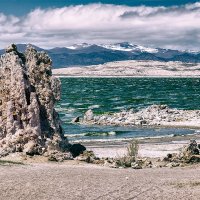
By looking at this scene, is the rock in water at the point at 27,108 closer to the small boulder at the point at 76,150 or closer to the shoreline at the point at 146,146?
the small boulder at the point at 76,150

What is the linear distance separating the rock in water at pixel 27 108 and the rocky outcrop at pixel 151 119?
43239mm

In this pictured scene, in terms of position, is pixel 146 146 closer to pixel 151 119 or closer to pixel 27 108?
pixel 27 108

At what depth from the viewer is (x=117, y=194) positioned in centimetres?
2616

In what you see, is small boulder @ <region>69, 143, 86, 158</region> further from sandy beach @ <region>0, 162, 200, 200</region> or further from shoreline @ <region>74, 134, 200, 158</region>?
sandy beach @ <region>0, 162, 200, 200</region>

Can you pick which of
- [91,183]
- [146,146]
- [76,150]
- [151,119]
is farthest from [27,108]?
[151,119]

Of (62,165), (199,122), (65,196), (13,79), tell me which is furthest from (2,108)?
(199,122)

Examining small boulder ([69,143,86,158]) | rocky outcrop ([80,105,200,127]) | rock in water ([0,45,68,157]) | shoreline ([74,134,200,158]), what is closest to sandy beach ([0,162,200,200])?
rock in water ([0,45,68,157])

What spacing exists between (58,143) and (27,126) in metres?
2.77

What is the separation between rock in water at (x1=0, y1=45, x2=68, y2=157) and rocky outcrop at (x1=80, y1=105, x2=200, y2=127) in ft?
142

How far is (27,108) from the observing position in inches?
1535

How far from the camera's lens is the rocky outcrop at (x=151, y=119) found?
3298 inches

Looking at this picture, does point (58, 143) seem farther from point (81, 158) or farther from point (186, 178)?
point (186, 178)

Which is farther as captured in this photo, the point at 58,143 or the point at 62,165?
the point at 58,143

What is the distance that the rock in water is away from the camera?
37.7 m
